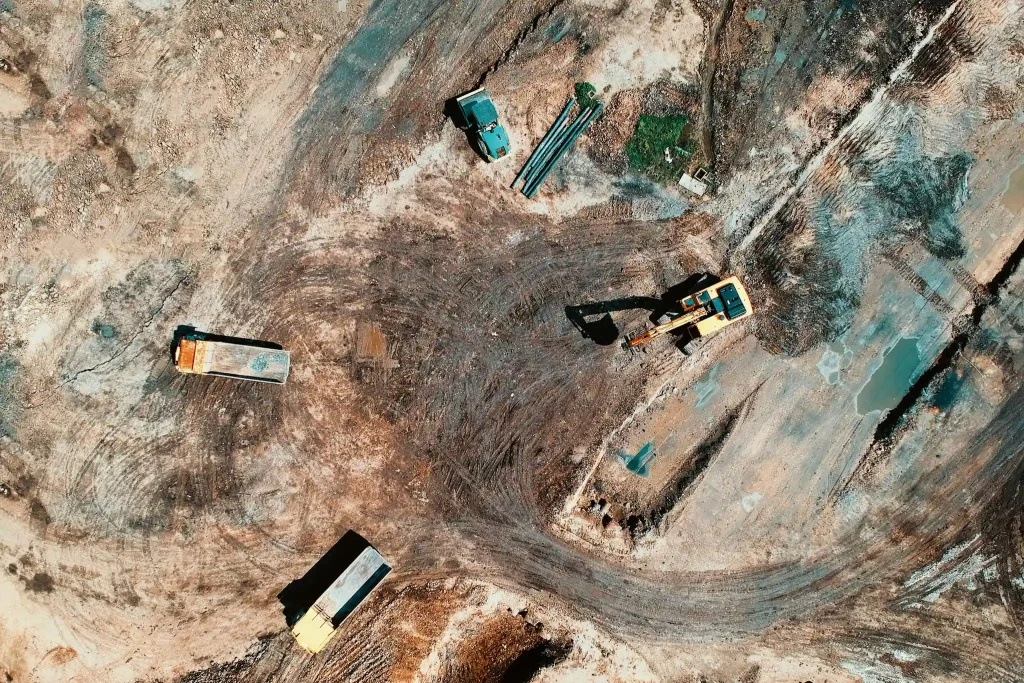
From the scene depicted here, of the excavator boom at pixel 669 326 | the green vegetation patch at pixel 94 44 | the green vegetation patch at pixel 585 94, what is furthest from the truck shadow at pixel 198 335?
the green vegetation patch at pixel 585 94

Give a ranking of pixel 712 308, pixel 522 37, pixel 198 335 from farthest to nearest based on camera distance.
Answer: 1. pixel 522 37
2. pixel 198 335
3. pixel 712 308

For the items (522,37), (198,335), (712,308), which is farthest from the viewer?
(522,37)

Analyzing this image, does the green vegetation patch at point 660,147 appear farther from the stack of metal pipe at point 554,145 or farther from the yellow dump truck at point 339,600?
the yellow dump truck at point 339,600

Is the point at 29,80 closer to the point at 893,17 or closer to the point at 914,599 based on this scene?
the point at 893,17

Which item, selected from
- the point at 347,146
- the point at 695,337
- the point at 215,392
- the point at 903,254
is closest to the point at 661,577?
the point at 695,337

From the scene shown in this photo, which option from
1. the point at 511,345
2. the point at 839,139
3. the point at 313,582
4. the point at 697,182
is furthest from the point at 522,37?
the point at 313,582

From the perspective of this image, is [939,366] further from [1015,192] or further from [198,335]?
[198,335]

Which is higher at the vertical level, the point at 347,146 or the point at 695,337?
the point at 347,146
